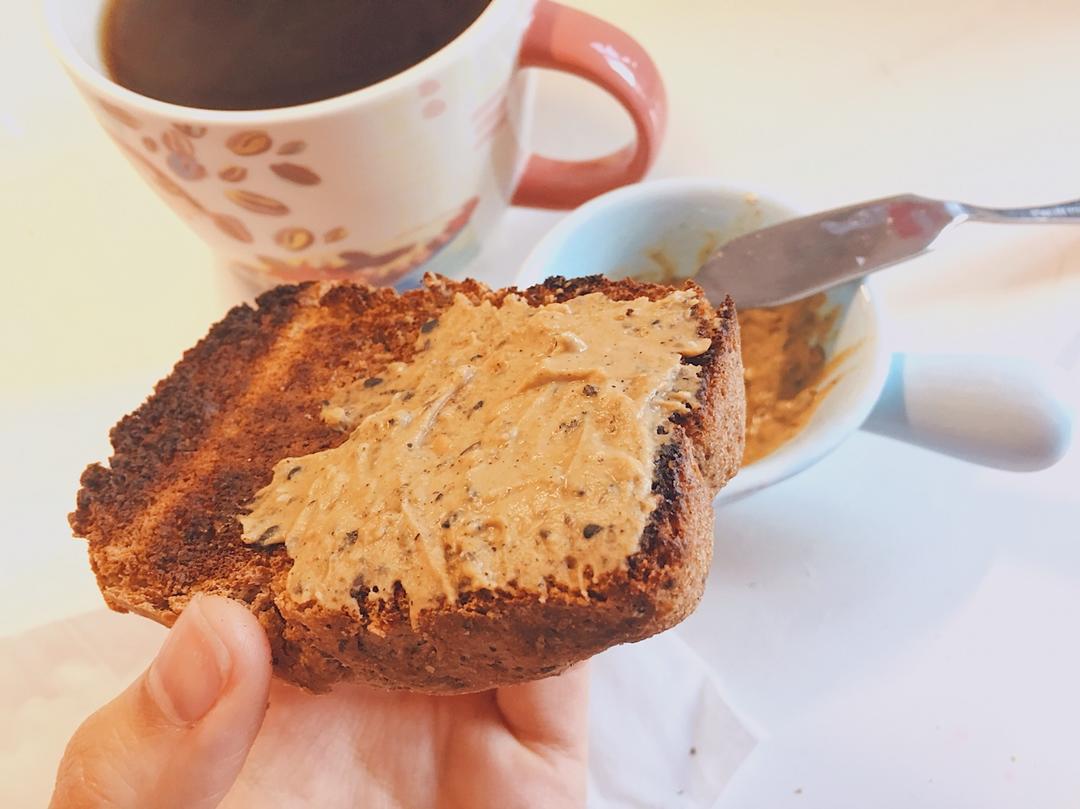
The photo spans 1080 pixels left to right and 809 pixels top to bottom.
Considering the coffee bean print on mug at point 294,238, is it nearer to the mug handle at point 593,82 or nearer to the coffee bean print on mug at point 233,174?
the coffee bean print on mug at point 233,174

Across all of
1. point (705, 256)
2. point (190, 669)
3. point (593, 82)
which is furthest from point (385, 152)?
point (190, 669)

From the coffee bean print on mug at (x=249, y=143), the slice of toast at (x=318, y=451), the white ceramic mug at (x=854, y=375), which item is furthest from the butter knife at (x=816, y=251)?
the coffee bean print on mug at (x=249, y=143)

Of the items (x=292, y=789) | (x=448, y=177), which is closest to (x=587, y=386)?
(x=448, y=177)

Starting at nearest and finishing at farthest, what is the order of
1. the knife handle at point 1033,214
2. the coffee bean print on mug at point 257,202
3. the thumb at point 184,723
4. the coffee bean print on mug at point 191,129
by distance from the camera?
the thumb at point 184,723, the coffee bean print on mug at point 191,129, the coffee bean print on mug at point 257,202, the knife handle at point 1033,214

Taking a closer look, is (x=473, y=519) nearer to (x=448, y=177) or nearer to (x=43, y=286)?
(x=448, y=177)

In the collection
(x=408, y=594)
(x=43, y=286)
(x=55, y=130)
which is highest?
(x=408, y=594)

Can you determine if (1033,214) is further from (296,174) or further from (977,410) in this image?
(296,174)
